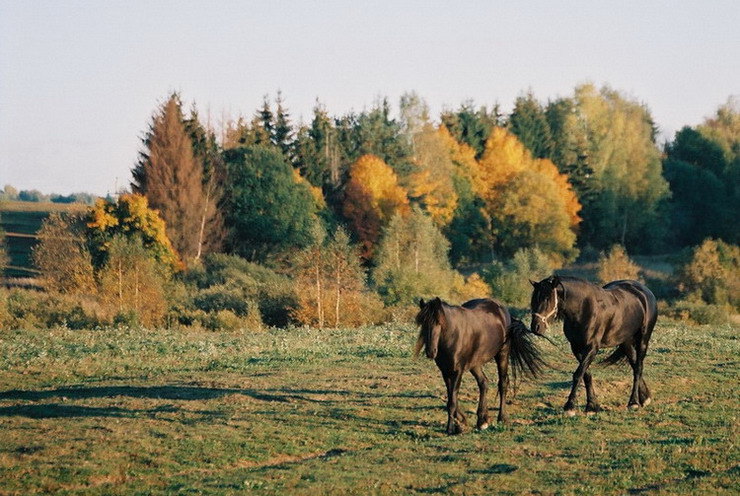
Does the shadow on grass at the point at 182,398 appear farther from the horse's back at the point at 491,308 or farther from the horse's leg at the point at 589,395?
the horse's leg at the point at 589,395

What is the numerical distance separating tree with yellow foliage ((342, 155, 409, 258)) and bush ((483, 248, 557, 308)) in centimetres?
1435

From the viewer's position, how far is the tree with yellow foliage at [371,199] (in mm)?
79375

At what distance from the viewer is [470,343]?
16047 millimetres

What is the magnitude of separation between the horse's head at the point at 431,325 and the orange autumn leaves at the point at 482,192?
62.6 metres

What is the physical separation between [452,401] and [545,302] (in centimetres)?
246

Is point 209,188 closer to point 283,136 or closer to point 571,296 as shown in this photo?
point 283,136

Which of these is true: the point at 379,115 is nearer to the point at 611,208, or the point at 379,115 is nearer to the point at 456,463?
the point at 611,208

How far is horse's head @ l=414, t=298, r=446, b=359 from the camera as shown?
596 inches

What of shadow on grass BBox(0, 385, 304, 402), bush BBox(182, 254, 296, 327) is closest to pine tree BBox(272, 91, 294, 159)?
bush BBox(182, 254, 296, 327)

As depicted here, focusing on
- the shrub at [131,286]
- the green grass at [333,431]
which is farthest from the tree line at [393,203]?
the green grass at [333,431]

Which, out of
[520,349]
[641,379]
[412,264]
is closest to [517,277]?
[412,264]

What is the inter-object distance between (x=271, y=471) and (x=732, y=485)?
6.16 m

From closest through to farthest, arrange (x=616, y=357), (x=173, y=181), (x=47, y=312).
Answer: (x=616, y=357) → (x=47, y=312) → (x=173, y=181)

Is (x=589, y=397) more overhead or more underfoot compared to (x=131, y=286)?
more underfoot
